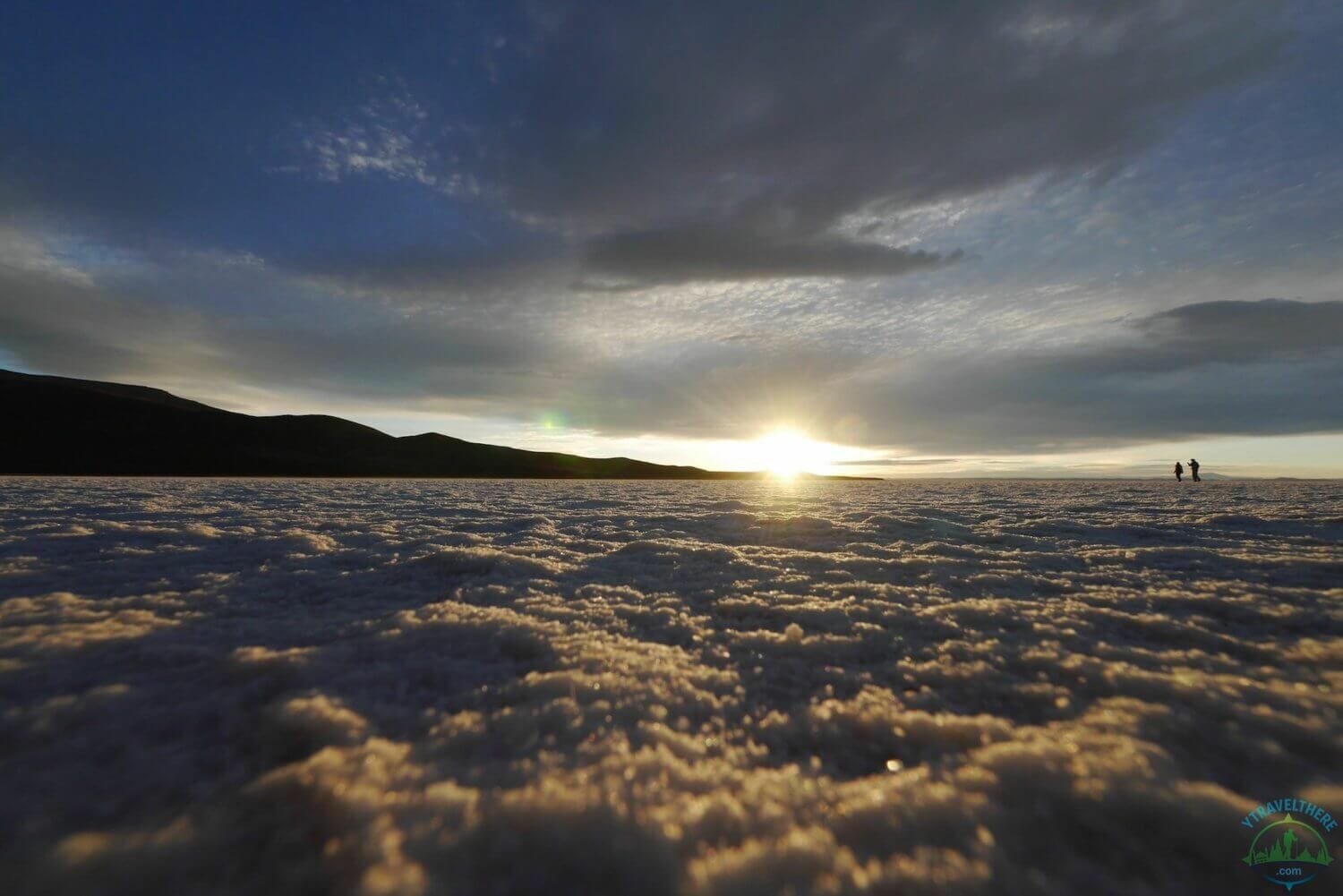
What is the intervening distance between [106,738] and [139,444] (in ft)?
349

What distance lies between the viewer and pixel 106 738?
288 centimetres

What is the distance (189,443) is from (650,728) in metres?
108

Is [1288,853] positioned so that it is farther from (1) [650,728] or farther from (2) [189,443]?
(2) [189,443]

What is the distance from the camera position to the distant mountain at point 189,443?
73688mm

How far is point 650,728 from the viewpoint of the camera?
3.16 meters

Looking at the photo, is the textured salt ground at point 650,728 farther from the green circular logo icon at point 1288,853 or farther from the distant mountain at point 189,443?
the distant mountain at point 189,443

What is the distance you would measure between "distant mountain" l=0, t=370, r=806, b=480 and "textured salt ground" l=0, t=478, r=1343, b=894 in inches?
3312

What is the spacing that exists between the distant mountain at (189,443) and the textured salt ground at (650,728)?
84.1 m

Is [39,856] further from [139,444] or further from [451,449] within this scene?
[451,449]

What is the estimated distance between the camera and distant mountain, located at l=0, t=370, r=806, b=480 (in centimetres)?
7369

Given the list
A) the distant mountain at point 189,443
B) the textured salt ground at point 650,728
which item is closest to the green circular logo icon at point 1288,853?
the textured salt ground at point 650,728

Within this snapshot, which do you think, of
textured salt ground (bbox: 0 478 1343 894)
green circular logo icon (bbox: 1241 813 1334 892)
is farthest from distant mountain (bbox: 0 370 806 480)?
green circular logo icon (bbox: 1241 813 1334 892)

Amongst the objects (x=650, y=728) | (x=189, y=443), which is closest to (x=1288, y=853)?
(x=650, y=728)

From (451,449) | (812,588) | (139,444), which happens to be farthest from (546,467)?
(812,588)
